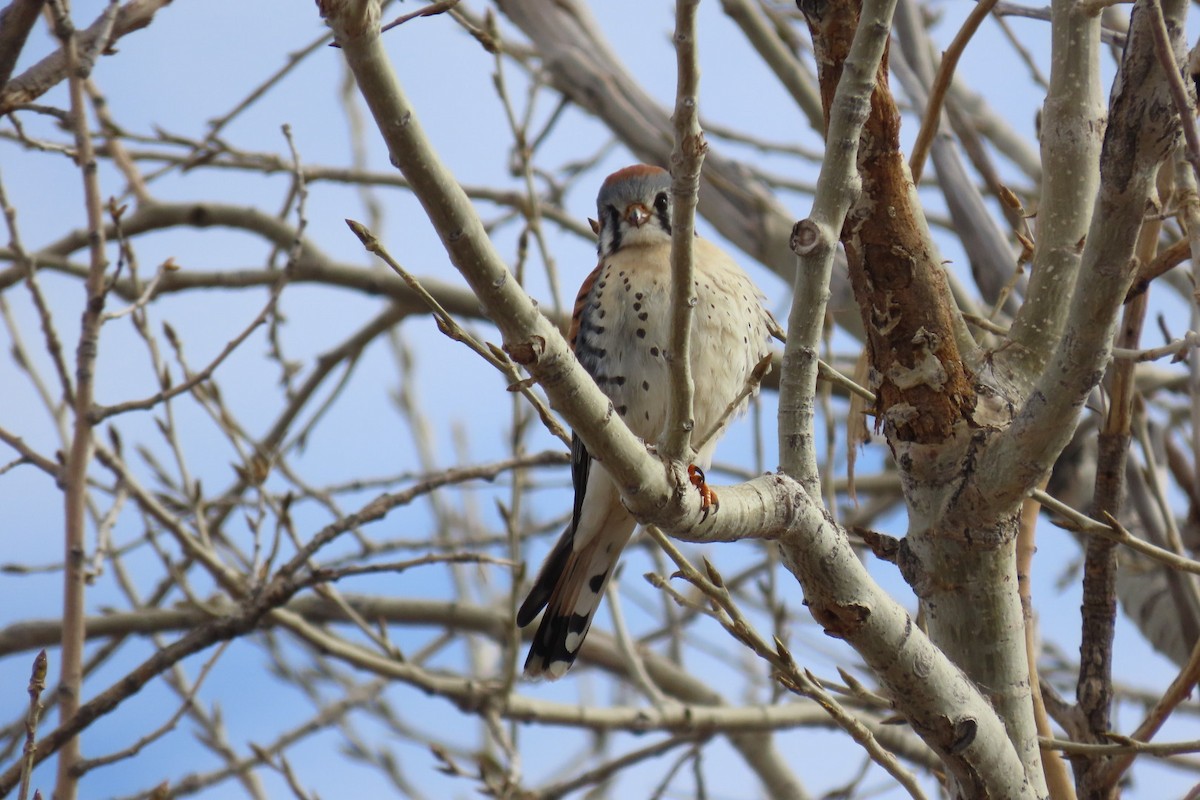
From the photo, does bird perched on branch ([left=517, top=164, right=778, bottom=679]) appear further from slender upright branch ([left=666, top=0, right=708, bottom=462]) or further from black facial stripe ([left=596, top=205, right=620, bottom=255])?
slender upright branch ([left=666, top=0, right=708, bottom=462])

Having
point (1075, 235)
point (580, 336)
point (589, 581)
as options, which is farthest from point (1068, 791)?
point (580, 336)

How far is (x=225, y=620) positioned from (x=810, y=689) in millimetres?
1760

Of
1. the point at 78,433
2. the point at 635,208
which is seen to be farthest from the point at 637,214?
the point at 78,433

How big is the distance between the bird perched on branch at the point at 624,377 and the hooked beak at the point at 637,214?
0.59 ft

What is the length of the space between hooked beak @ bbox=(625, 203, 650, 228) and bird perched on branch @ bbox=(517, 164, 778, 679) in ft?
0.59

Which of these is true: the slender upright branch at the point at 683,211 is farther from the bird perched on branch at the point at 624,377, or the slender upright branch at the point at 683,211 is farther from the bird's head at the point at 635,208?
the bird's head at the point at 635,208

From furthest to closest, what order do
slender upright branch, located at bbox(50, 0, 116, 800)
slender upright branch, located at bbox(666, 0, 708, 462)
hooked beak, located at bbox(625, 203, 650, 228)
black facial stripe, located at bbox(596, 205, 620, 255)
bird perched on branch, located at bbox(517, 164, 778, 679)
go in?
black facial stripe, located at bbox(596, 205, 620, 255)
hooked beak, located at bbox(625, 203, 650, 228)
bird perched on branch, located at bbox(517, 164, 778, 679)
slender upright branch, located at bbox(50, 0, 116, 800)
slender upright branch, located at bbox(666, 0, 708, 462)

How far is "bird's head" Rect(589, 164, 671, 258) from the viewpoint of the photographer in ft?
13.2

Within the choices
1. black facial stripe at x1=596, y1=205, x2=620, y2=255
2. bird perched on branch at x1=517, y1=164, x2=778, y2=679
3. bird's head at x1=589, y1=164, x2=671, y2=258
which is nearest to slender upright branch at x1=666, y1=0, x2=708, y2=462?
bird perched on branch at x1=517, y1=164, x2=778, y2=679

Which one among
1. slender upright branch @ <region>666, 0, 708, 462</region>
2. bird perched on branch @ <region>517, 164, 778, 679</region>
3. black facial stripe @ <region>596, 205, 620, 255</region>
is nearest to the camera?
slender upright branch @ <region>666, 0, 708, 462</region>

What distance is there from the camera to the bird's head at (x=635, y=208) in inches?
159

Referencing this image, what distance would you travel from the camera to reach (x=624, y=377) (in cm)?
362

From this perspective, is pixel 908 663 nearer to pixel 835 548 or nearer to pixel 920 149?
pixel 835 548

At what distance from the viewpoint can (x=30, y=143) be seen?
3082 millimetres
